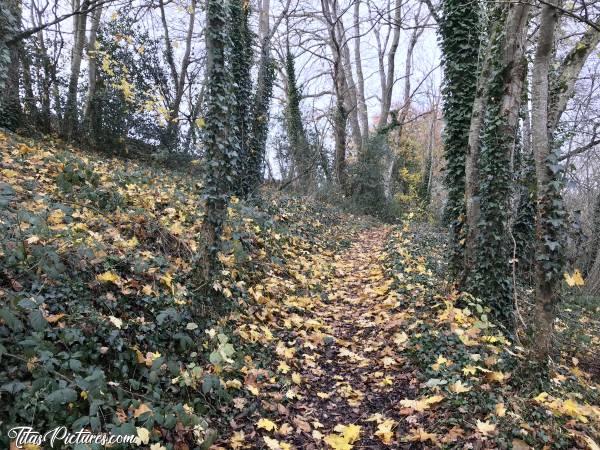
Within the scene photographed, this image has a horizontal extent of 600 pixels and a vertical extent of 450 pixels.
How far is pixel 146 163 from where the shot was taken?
13.6m

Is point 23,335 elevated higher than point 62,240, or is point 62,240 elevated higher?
point 62,240

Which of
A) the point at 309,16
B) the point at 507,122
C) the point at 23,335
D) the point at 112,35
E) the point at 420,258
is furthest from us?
the point at 309,16

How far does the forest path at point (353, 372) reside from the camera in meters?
3.82

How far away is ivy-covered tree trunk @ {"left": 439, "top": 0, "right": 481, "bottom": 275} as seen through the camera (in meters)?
7.56

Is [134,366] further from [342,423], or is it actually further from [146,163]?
[146,163]

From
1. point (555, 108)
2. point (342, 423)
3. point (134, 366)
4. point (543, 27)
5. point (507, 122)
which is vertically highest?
point (555, 108)

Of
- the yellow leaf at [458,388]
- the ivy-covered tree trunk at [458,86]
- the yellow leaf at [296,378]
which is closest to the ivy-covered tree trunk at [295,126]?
the ivy-covered tree trunk at [458,86]

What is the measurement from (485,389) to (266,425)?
2.19 metres

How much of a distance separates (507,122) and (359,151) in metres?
14.7

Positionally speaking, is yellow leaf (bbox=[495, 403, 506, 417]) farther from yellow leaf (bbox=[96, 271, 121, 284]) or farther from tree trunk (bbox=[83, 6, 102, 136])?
tree trunk (bbox=[83, 6, 102, 136])

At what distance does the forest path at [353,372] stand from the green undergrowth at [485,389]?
0.28 metres

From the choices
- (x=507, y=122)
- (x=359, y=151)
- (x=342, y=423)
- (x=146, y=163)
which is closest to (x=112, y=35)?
(x=146, y=163)

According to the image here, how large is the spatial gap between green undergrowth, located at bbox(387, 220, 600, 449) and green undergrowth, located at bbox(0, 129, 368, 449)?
183 cm

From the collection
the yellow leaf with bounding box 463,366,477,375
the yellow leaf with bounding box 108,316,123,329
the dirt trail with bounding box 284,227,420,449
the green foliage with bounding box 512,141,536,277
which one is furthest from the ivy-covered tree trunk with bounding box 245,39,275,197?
the yellow leaf with bounding box 463,366,477,375
